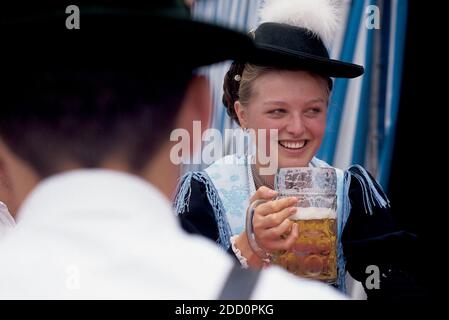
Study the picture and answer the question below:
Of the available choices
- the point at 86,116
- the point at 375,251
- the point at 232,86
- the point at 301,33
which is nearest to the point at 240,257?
the point at 375,251

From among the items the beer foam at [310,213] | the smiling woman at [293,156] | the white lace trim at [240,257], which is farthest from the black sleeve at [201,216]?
the beer foam at [310,213]

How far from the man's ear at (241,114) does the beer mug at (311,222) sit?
31 centimetres

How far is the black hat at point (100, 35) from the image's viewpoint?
41.1 inches

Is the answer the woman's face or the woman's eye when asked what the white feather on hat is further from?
the woman's eye

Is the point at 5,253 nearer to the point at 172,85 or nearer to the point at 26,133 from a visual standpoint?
the point at 26,133

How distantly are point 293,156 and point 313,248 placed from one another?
0.31m

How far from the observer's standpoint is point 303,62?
185 centimetres

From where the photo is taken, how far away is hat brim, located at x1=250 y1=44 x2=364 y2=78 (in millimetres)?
1742

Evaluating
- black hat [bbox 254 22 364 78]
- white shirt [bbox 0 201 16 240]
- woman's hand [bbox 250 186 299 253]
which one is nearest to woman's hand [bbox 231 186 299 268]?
woman's hand [bbox 250 186 299 253]

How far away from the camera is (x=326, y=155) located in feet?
6.89

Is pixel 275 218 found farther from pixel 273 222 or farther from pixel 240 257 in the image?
pixel 240 257

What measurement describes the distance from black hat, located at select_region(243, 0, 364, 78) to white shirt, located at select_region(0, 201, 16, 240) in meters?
0.84

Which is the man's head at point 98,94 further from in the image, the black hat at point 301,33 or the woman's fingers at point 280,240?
the black hat at point 301,33
